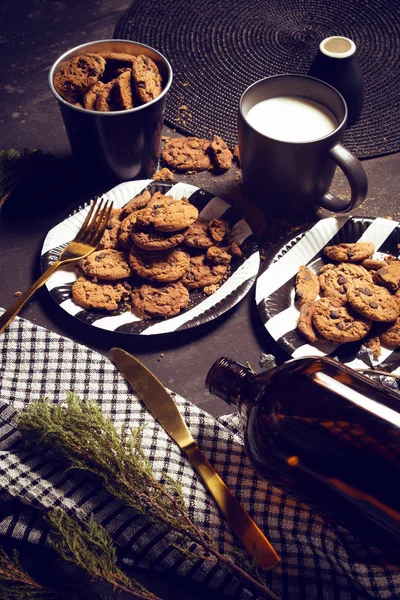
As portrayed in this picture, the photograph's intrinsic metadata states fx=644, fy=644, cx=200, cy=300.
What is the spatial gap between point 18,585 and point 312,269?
719 mm

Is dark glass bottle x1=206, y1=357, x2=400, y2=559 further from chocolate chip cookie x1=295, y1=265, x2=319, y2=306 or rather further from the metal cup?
the metal cup

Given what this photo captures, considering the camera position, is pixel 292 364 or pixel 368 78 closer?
pixel 292 364

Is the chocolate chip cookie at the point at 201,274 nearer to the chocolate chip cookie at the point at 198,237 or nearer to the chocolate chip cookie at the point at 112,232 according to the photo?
the chocolate chip cookie at the point at 198,237

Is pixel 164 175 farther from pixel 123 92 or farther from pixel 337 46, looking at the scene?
pixel 337 46

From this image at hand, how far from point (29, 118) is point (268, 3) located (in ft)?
2.35

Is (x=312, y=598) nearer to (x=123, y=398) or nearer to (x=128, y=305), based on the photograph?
(x=123, y=398)

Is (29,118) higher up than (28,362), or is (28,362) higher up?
(29,118)

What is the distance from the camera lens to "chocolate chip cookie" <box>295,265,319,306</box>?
1136 millimetres

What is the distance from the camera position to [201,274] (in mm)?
1160

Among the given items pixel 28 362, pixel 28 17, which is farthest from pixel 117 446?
pixel 28 17

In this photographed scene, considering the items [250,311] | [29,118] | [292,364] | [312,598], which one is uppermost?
[29,118]

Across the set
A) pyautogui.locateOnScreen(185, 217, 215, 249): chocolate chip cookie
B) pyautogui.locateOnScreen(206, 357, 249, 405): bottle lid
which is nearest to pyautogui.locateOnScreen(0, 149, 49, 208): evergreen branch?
pyautogui.locateOnScreen(185, 217, 215, 249): chocolate chip cookie

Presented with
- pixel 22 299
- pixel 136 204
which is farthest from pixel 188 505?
pixel 136 204

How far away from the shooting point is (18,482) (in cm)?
90
